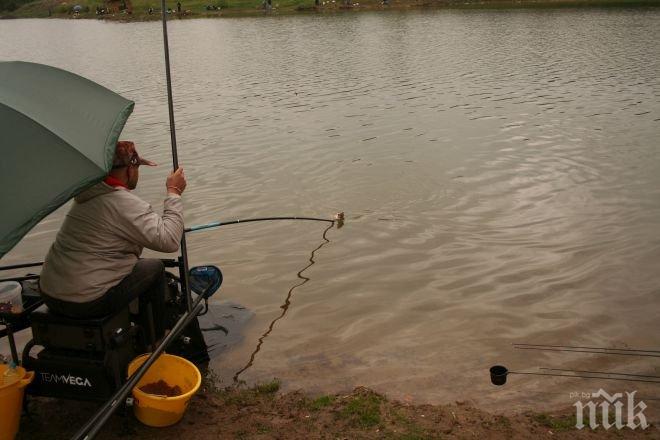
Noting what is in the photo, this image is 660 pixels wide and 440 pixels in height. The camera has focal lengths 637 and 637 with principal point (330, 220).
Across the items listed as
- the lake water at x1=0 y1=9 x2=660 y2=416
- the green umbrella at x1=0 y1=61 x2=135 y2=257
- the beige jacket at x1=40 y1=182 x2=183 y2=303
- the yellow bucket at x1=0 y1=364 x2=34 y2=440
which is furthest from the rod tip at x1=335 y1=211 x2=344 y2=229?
the yellow bucket at x1=0 y1=364 x2=34 y2=440

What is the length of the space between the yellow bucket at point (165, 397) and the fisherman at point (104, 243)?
559mm

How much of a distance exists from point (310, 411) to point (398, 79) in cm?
1885

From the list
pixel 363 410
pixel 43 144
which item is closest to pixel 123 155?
pixel 43 144

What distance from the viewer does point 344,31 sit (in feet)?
138

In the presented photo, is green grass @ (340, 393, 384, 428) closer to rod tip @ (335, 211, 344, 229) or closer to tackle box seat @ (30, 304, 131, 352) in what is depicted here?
tackle box seat @ (30, 304, 131, 352)

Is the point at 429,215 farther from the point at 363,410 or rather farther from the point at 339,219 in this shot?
the point at 363,410

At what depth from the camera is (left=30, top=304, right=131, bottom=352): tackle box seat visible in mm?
4273

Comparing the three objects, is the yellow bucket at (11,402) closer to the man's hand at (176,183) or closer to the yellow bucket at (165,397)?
the yellow bucket at (165,397)

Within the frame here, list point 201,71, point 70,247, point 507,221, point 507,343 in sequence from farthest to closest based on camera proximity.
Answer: point 201,71 < point 507,221 < point 507,343 < point 70,247

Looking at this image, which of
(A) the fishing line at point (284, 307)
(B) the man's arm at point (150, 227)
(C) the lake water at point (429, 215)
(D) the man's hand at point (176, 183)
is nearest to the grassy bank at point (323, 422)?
(C) the lake water at point (429, 215)

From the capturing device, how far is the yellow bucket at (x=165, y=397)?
4.27 metres

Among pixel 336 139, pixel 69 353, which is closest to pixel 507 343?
pixel 69 353

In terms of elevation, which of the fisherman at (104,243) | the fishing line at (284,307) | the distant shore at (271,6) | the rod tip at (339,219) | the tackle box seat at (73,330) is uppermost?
the distant shore at (271,6)

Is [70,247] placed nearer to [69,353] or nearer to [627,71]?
[69,353]
